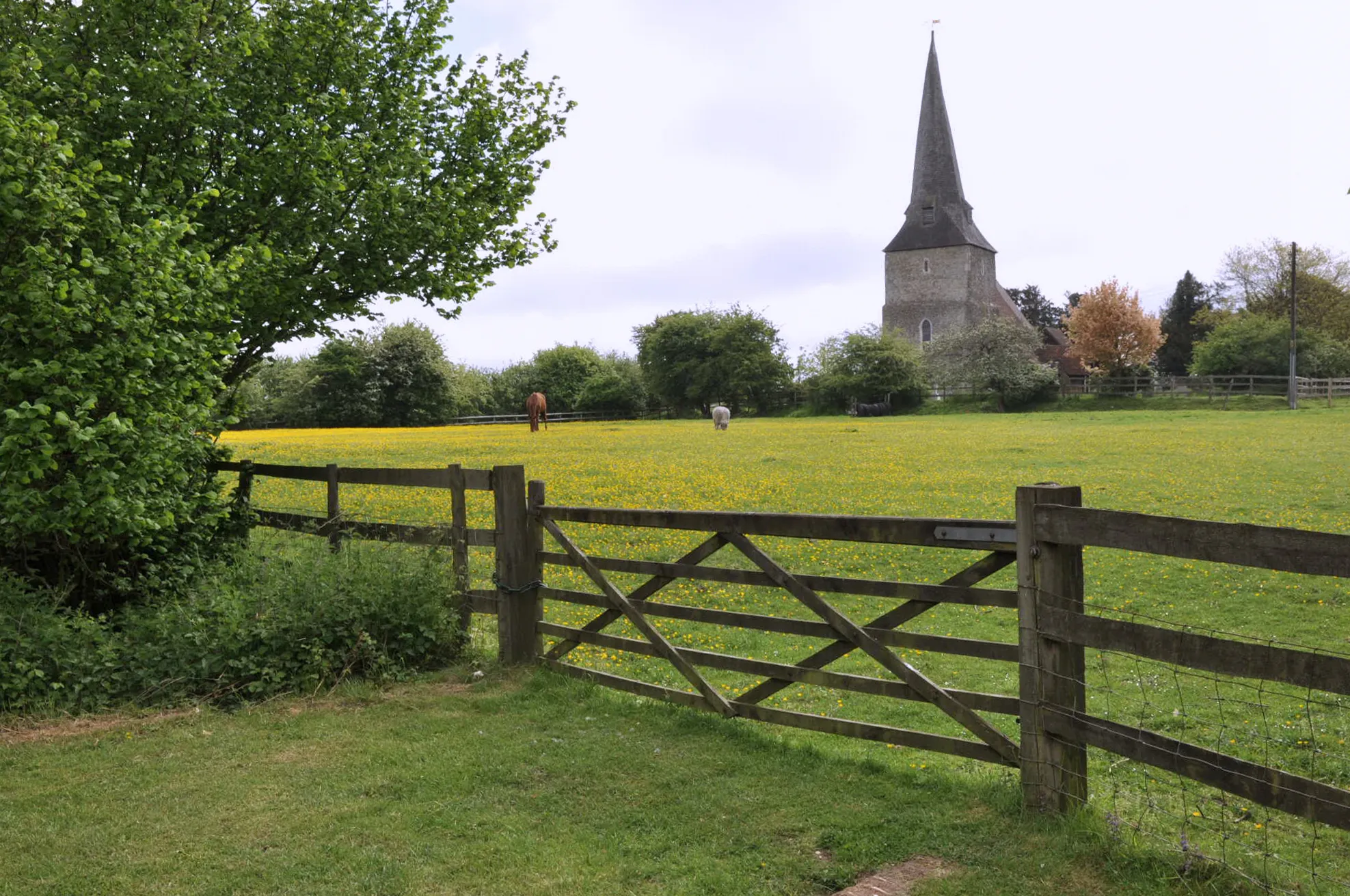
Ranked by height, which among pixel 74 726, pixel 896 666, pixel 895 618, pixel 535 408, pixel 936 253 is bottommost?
pixel 74 726

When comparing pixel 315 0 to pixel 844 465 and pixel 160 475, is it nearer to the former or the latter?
pixel 160 475

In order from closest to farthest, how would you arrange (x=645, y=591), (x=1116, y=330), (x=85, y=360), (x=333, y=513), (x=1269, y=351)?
(x=645, y=591) → (x=85, y=360) → (x=333, y=513) → (x=1269, y=351) → (x=1116, y=330)

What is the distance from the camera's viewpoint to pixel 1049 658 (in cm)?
506

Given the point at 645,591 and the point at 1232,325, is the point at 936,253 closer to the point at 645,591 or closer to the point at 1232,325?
the point at 1232,325

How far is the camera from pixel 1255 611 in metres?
11.6

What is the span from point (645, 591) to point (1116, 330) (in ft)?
284

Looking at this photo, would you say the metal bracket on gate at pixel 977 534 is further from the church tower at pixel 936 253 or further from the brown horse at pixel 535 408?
the church tower at pixel 936 253

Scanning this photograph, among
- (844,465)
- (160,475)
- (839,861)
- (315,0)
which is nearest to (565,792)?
(839,861)

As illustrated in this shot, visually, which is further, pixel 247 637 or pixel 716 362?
pixel 716 362

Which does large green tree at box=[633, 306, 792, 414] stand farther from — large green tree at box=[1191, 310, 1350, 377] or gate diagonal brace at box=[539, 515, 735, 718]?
gate diagonal brace at box=[539, 515, 735, 718]

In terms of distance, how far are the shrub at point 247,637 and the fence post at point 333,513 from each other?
1.15 metres

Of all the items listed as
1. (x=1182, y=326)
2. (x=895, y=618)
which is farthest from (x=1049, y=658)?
(x=1182, y=326)

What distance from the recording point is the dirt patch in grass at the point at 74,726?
7098 mm

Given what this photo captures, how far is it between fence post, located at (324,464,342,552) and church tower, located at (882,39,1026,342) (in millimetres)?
90326
